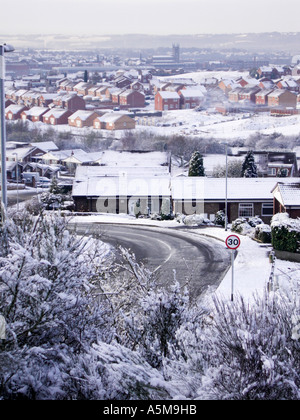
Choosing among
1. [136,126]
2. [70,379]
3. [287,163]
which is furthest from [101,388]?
[136,126]

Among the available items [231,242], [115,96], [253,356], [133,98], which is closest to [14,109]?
[115,96]

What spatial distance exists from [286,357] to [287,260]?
1051 centimetres

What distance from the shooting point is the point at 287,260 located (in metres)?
14.9

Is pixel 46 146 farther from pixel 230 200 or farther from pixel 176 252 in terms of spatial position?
pixel 176 252

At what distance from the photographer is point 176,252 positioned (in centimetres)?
1599

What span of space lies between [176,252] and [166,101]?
60.7 m

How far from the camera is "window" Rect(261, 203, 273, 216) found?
71.7ft

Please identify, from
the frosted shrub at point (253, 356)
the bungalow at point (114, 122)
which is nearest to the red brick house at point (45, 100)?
the bungalow at point (114, 122)

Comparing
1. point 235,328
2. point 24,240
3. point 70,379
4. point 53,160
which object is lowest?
point 53,160

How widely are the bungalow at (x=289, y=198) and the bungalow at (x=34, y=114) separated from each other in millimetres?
50815

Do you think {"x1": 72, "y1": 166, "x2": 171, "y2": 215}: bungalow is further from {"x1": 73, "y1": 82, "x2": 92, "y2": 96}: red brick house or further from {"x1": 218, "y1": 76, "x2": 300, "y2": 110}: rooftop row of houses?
{"x1": 73, "y1": 82, "x2": 92, "y2": 96}: red brick house

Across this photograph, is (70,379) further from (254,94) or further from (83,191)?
(254,94)

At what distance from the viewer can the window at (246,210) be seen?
862 inches
